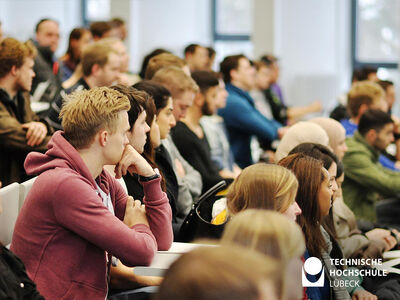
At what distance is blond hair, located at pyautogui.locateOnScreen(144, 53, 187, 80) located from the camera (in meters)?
4.29

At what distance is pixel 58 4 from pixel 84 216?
31.7 ft

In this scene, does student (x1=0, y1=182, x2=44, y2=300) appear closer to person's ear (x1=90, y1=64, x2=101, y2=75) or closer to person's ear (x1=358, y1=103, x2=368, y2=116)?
person's ear (x1=90, y1=64, x2=101, y2=75)

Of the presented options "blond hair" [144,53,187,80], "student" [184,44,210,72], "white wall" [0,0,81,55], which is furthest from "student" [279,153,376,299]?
"white wall" [0,0,81,55]

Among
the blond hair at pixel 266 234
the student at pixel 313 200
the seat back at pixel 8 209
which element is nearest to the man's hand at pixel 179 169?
the student at pixel 313 200

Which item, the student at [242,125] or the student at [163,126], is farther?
the student at [242,125]

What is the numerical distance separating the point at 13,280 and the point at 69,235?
319mm

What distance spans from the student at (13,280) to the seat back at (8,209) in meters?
0.50

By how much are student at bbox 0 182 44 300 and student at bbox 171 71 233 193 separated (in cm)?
219

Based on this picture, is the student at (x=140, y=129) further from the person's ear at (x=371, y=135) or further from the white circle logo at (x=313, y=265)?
the person's ear at (x=371, y=135)

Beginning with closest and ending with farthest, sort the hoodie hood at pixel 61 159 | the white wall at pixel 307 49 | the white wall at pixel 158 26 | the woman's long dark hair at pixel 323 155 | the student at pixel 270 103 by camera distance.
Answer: the hoodie hood at pixel 61 159 < the woman's long dark hair at pixel 323 155 < the student at pixel 270 103 < the white wall at pixel 307 49 < the white wall at pixel 158 26

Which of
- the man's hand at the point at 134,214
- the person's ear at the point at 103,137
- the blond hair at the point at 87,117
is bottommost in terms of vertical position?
the man's hand at the point at 134,214

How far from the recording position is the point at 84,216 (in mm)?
2061

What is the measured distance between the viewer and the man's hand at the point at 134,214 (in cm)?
239

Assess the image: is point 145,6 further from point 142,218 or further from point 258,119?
point 142,218
